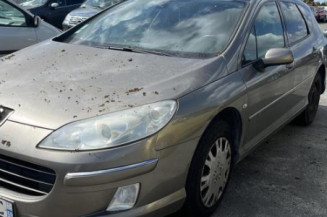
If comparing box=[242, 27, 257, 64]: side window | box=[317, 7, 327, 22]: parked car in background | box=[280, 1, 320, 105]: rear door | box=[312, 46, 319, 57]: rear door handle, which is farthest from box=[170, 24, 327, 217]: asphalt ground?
box=[317, 7, 327, 22]: parked car in background

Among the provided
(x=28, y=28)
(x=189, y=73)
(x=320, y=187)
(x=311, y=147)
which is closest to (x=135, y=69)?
(x=189, y=73)

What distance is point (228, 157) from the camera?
3289mm

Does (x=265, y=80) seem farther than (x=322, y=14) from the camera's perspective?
No

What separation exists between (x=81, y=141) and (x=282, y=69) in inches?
88.4

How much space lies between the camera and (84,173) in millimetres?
2301

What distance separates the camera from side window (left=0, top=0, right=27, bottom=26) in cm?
593

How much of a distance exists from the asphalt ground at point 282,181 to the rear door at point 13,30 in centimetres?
337

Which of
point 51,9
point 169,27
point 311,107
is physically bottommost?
point 51,9

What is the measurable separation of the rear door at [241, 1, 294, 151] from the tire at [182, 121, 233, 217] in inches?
15.4

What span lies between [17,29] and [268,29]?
11.3 ft

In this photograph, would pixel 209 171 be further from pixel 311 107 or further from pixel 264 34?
pixel 311 107

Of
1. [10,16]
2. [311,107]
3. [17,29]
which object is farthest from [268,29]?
[10,16]

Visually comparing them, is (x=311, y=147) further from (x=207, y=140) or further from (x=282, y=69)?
(x=207, y=140)

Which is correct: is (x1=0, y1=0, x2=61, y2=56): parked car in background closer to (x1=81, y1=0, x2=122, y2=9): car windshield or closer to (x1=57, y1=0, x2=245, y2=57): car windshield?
(x1=57, y1=0, x2=245, y2=57): car windshield
